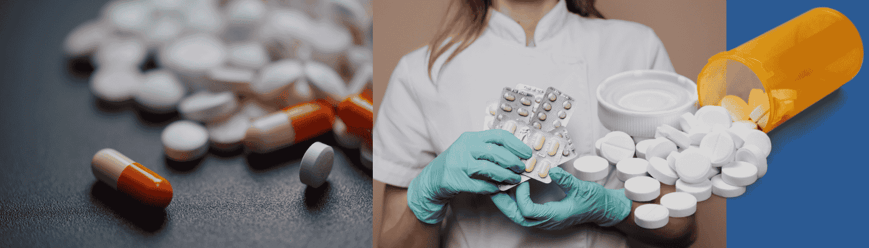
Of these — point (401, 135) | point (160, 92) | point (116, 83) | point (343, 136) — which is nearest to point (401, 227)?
point (401, 135)

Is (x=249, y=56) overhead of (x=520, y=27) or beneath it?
beneath

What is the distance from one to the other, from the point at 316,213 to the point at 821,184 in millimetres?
1263

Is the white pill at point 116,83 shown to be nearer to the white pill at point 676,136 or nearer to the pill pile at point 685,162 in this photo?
the pill pile at point 685,162

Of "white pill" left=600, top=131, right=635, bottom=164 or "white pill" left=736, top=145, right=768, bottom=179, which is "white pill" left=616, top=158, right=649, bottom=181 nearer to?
"white pill" left=600, top=131, right=635, bottom=164

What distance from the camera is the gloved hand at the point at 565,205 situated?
122cm

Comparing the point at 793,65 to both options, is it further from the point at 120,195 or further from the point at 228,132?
the point at 120,195

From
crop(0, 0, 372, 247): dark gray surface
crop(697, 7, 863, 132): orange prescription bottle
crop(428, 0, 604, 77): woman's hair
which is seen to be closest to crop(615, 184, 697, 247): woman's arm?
crop(697, 7, 863, 132): orange prescription bottle

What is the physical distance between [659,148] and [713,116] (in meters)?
0.14

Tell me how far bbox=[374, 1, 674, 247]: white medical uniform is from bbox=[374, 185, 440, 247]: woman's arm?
30 millimetres

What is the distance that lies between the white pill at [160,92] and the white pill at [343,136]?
0.54 metres

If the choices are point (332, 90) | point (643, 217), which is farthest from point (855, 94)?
point (332, 90)

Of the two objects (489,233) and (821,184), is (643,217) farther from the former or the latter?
(821,184)

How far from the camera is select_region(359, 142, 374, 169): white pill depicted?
1.66m

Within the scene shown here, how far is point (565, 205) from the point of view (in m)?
1.24
